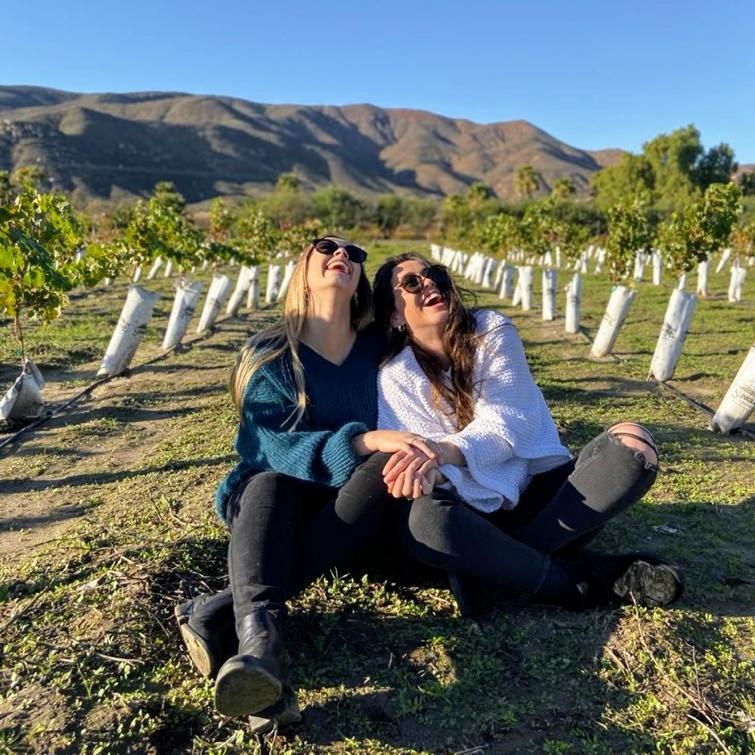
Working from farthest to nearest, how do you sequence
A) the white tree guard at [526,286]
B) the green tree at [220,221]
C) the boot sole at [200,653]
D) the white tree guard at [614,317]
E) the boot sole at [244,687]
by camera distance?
the green tree at [220,221]
the white tree guard at [526,286]
the white tree guard at [614,317]
the boot sole at [200,653]
the boot sole at [244,687]

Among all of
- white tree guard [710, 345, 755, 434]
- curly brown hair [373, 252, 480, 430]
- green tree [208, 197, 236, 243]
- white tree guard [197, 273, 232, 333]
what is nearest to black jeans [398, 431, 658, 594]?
curly brown hair [373, 252, 480, 430]

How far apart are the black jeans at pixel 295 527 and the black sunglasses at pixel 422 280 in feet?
2.51

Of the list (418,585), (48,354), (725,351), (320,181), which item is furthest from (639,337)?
(320,181)

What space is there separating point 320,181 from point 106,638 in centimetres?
16001

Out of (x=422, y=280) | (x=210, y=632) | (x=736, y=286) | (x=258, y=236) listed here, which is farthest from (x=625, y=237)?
(x=210, y=632)

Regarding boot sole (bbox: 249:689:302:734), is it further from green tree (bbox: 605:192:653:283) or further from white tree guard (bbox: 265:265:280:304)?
white tree guard (bbox: 265:265:280:304)

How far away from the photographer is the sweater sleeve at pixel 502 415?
252 cm

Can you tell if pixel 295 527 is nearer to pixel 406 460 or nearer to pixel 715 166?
pixel 406 460

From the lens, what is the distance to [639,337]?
11.5 metres

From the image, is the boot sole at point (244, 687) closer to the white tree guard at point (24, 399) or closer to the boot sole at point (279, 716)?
the boot sole at point (279, 716)

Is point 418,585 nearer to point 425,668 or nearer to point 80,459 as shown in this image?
point 425,668

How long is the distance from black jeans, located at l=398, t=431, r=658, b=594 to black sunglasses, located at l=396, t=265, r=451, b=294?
847 millimetres

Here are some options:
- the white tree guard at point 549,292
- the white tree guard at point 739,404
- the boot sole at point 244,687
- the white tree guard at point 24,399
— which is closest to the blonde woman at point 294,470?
the boot sole at point 244,687

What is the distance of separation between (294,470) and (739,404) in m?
4.41
